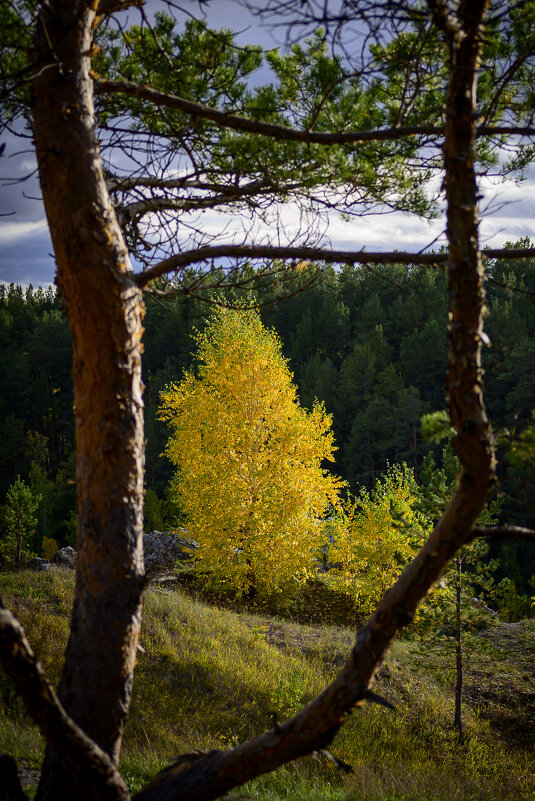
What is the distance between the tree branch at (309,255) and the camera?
10.6 ft

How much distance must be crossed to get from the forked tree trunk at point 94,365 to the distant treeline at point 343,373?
25.5 metres

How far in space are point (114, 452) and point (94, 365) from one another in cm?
47

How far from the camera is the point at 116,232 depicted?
9.66 feet

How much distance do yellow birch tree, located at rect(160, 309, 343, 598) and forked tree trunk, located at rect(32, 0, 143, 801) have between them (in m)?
10.2

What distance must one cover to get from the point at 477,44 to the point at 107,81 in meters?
2.15

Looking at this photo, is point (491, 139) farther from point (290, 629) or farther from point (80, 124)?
point (290, 629)

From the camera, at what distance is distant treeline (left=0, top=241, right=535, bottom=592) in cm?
3644

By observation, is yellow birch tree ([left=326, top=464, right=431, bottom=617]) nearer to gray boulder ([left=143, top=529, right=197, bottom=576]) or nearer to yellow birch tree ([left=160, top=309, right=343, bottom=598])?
yellow birch tree ([left=160, top=309, right=343, bottom=598])

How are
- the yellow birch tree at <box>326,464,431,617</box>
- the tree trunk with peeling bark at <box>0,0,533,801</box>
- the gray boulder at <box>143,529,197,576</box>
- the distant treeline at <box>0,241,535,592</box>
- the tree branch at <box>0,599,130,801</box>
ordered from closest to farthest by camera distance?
the tree branch at <box>0,599,130,801</box>, the tree trunk with peeling bark at <box>0,0,533,801</box>, the yellow birch tree at <box>326,464,431,617</box>, the gray boulder at <box>143,529,197,576</box>, the distant treeline at <box>0,241,535,592</box>

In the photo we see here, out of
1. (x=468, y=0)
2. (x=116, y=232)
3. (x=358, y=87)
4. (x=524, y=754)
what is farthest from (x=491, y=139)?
(x=524, y=754)

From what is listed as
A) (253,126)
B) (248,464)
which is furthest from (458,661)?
(253,126)

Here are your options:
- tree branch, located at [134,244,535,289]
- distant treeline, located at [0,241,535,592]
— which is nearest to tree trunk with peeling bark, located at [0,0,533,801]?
tree branch, located at [134,244,535,289]

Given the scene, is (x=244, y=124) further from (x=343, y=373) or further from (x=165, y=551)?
(x=343, y=373)

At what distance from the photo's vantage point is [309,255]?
3346 mm
